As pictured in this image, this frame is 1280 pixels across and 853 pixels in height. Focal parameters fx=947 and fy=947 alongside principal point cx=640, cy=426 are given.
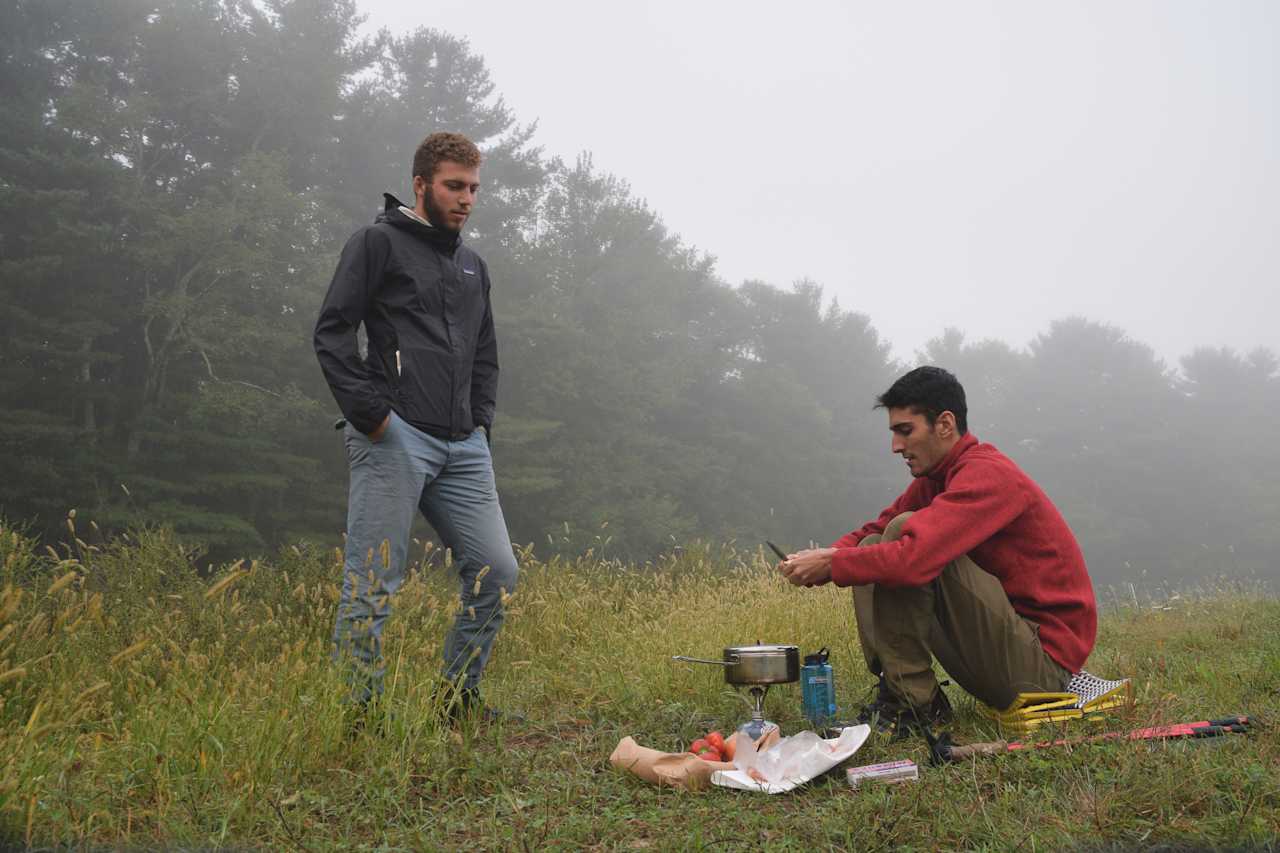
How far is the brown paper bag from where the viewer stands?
3232mm

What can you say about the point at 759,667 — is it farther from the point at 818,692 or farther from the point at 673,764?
the point at 673,764

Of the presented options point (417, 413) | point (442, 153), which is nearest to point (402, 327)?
point (417, 413)

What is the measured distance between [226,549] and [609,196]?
66.8 ft

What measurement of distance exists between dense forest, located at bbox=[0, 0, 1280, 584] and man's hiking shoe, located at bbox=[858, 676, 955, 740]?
17.7 feet

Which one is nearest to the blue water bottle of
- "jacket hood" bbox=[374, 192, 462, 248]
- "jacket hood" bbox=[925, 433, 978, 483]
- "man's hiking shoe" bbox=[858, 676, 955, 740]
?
"man's hiking shoe" bbox=[858, 676, 955, 740]

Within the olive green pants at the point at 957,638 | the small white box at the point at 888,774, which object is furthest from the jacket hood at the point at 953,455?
the small white box at the point at 888,774

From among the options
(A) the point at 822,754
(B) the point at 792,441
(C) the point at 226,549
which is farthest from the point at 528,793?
(B) the point at 792,441

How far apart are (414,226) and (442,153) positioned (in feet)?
1.04

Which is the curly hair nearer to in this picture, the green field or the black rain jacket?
the black rain jacket

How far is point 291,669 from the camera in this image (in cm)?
350

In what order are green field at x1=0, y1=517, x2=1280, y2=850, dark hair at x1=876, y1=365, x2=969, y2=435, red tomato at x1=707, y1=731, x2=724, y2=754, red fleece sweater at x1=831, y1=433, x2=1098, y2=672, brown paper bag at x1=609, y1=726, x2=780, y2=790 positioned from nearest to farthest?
1. green field at x1=0, y1=517, x2=1280, y2=850
2. brown paper bag at x1=609, y1=726, x2=780, y2=790
3. red fleece sweater at x1=831, y1=433, x2=1098, y2=672
4. red tomato at x1=707, y1=731, x2=724, y2=754
5. dark hair at x1=876, y1=365, x2=969, y2=435

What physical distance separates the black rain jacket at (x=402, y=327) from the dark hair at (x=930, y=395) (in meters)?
1.74

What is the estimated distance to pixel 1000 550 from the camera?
143 inches

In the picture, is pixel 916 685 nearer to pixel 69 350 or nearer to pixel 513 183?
pixel 69 350
